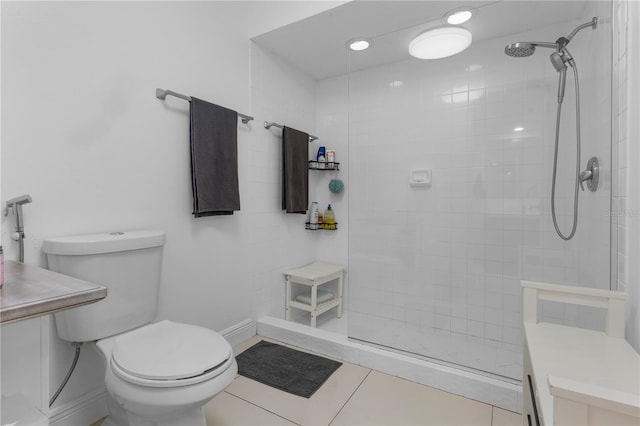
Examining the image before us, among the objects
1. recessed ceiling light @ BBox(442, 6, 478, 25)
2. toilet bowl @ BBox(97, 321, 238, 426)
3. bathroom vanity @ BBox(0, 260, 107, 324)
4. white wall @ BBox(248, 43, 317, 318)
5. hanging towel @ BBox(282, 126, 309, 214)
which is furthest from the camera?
Answer: hanging towel @ BBox(282, 126, 309, 214)

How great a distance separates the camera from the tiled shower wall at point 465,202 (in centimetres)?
181

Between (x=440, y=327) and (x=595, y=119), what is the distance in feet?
4.64

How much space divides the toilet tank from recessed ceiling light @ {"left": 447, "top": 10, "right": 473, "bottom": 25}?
6.58 feet

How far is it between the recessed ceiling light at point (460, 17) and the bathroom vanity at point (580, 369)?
1.55m

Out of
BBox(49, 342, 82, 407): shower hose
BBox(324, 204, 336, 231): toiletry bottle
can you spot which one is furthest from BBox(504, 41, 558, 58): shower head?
BBox(49, 342, 82, 407): shower hose

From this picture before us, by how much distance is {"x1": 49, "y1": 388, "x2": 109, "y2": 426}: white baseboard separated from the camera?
1.31 m

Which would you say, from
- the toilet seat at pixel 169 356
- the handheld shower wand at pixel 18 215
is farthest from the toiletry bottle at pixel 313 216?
the handheld shower wand at pixel 18 215

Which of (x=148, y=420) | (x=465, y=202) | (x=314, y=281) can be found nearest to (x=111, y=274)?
(x=148, y=420)

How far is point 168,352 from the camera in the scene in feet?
3.83

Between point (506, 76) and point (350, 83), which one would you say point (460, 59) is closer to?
point (506, 76)

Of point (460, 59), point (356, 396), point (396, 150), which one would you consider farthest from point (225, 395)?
point (460, 59)

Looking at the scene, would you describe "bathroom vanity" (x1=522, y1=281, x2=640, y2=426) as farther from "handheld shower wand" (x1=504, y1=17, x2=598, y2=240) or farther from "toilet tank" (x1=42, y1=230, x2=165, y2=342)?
"toilet tank" (x1=42, y1=230, x2=165, y2=342)

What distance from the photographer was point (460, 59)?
2.03 m

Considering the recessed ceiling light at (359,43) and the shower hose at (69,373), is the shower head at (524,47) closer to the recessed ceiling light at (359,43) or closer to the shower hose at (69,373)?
the recessed ceiling light at (359,43)
